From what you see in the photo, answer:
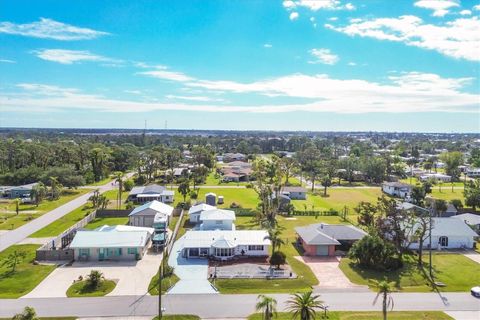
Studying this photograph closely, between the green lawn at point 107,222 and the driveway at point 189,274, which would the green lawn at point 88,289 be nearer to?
the driveway at point 189,274

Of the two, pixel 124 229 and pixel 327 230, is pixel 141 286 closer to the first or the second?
pixel 124 229

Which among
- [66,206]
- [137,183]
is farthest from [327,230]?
[137,183]

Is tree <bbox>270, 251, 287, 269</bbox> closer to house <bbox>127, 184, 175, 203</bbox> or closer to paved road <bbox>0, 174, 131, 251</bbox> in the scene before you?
paved road <bbox>0, 174, 131, 251</bbox>

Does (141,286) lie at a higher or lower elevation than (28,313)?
lower

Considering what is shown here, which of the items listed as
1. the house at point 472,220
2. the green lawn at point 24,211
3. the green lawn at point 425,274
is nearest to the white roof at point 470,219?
the house at point 472,220

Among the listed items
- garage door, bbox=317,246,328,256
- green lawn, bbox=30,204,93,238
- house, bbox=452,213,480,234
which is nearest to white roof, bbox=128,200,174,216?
green lawn, bbox=30,204,93,238
